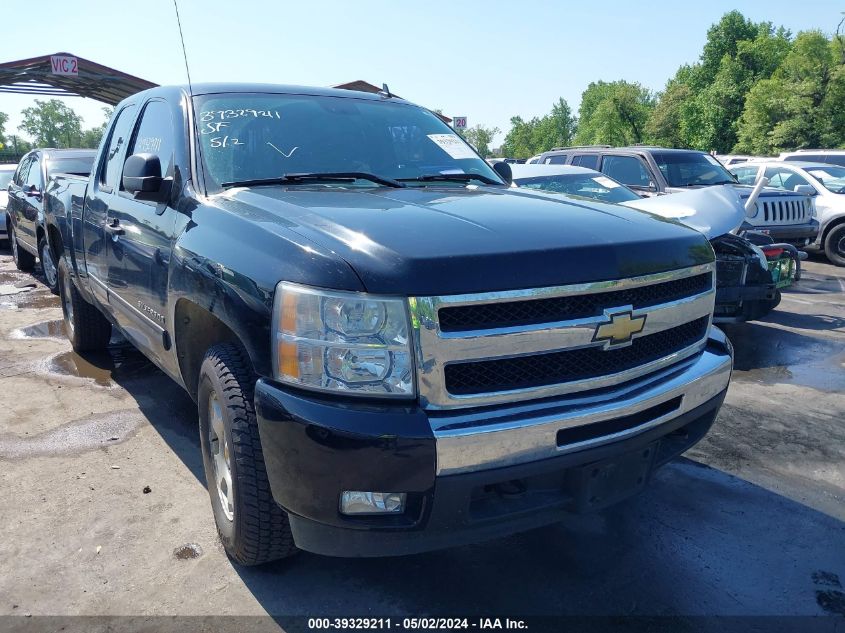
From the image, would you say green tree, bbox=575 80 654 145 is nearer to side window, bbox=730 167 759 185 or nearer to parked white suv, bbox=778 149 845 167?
parked white suv, bbox=778 149 845 167

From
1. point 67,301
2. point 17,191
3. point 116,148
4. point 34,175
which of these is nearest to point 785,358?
point 116,148

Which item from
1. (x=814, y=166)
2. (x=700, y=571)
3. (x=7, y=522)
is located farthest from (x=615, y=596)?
(x=814, y=166)

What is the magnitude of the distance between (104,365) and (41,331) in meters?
1.73

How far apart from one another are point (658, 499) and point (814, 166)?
1239cm

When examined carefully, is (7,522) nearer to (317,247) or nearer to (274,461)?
(274,461)

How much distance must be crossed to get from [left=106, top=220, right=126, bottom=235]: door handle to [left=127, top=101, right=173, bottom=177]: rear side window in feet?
1.42

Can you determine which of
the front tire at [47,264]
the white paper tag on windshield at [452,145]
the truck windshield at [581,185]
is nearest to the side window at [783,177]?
the truck windshield at [581,185]

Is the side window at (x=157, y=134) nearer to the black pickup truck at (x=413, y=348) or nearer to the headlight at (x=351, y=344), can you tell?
the black pickup truck at (x=413, y=348)

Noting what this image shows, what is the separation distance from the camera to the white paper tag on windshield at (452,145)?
3871mm

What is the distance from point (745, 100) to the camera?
55.4m

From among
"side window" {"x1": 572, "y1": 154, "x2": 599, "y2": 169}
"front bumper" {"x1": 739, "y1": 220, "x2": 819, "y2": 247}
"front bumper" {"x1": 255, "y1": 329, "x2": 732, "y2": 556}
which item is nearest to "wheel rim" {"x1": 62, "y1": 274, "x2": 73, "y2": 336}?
"front bumper" {"x1": 255, "y1": 329, "x2": 732, "y2": 556}

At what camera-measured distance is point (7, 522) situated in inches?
124

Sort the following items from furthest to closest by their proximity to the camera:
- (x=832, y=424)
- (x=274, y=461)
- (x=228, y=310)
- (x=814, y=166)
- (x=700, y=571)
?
(x=814, y=166) → (x=832, y=424) → (x=700, y=571) → (x=228, y=310) → (x=274, y=461)

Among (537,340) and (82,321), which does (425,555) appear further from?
(82,321)
